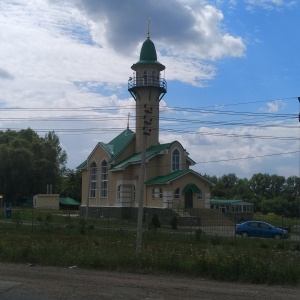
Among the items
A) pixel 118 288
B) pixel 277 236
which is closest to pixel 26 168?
pixel 277 236

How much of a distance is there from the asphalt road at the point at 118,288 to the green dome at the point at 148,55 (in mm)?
43456

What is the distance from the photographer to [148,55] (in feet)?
188

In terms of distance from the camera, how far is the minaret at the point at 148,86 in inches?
2180

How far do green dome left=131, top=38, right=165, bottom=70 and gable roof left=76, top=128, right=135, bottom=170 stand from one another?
24.8ft

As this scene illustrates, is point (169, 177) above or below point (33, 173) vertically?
below

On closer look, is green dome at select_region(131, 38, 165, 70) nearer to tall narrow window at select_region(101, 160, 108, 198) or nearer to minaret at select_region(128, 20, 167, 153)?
minaret at select_region(128, 20, 167, 153)

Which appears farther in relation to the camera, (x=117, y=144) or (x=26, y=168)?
(x=26, y=168)

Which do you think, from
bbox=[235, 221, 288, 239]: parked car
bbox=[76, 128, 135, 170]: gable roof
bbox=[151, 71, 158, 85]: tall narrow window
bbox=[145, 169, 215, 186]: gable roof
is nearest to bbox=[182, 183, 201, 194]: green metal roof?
bbox=[145, 169, 215, 186]: gable roof

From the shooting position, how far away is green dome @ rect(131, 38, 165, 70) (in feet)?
186

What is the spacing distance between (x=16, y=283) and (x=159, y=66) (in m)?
46.0

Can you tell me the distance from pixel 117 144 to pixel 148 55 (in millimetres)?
10396

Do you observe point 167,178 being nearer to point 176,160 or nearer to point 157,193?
point 157,193

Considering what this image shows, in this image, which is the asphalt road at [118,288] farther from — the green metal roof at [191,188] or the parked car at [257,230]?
the green metal roof at [191,188]

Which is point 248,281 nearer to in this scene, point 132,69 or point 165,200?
point 165,200
